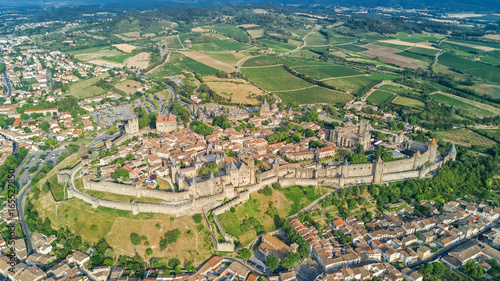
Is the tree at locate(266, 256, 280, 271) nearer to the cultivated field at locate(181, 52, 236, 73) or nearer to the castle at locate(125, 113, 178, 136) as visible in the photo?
the castle at locate(125, 113, 178, 136)

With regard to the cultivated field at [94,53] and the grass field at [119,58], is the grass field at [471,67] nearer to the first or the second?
the grass field at [119,58]

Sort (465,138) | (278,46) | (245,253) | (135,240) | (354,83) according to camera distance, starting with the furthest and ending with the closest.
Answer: (278,46)
(354,83)
(465,138)
(135,240)
(245,253)

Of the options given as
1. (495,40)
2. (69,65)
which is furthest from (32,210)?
(495,40)

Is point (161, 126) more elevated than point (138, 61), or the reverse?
point (138, 61)

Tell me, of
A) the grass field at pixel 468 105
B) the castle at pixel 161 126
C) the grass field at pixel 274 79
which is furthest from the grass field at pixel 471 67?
the castle at pixel 161 126

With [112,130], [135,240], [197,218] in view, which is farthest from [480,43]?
[135,240]

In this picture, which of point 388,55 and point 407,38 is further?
point 407,38

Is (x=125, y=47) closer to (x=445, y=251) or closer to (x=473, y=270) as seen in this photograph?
(x=445, y=251)
